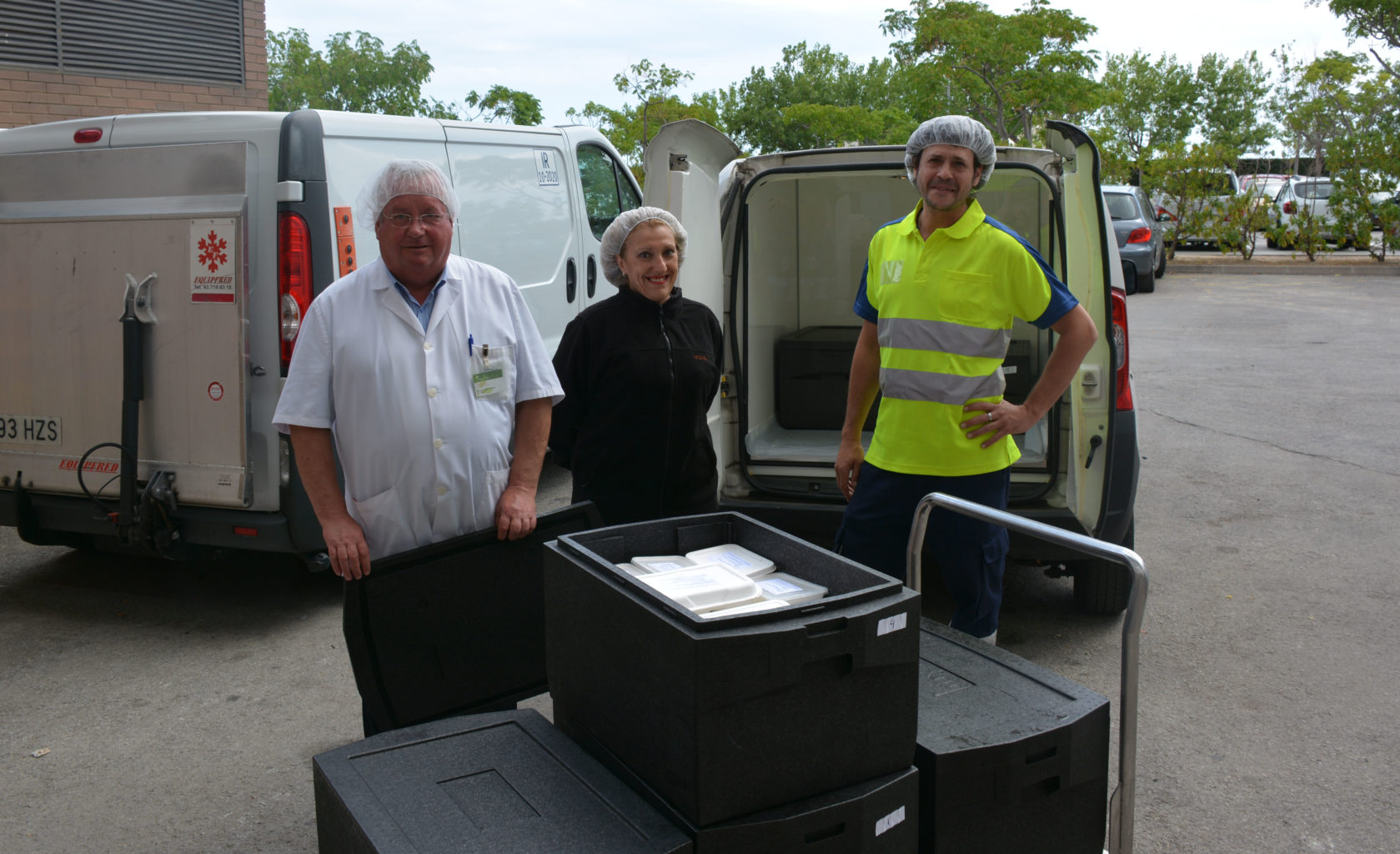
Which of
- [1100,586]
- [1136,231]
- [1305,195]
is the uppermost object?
[1305,195]

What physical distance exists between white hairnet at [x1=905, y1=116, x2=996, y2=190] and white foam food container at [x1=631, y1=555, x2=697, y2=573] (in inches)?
59.5

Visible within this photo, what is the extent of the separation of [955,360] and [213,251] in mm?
3099

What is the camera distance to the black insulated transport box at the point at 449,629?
2.78m

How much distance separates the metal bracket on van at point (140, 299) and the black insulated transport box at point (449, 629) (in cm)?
258

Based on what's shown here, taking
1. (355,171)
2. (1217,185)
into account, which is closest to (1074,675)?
(355,171)

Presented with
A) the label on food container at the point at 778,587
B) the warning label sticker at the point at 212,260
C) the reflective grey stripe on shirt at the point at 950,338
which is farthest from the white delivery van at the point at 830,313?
the label on food container at the point at 778,587

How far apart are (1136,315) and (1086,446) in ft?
42.9

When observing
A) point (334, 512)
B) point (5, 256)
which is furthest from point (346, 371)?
point (5, 256)

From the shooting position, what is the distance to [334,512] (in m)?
2.87

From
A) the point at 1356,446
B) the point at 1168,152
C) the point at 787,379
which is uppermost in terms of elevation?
the point at 1168,152

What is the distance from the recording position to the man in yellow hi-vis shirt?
323 cm

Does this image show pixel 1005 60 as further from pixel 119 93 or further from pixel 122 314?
pixel 122 314

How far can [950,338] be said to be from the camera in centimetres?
327

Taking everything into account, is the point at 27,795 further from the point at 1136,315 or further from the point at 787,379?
the point at 1136,315
